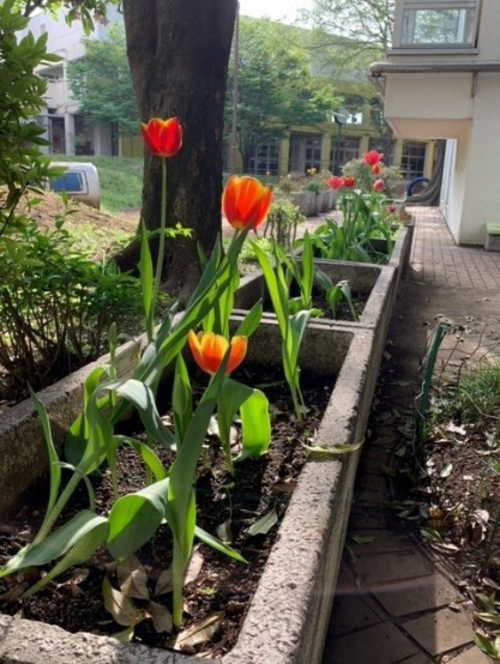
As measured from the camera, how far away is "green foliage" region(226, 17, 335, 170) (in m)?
34.2

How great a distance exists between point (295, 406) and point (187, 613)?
114cm

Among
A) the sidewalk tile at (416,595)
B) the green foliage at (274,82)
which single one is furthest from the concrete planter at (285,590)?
the green foliage at (274,82)

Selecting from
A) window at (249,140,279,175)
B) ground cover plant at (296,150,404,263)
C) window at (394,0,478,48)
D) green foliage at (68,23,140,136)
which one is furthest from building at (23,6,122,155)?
ground cover plant at (296,150,404,263)

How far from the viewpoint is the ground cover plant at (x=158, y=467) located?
124 cm

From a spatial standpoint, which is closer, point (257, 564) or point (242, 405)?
point (257, 564)

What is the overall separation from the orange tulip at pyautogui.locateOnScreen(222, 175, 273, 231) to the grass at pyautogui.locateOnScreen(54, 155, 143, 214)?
13138mm

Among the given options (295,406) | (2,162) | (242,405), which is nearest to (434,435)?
(295,406)

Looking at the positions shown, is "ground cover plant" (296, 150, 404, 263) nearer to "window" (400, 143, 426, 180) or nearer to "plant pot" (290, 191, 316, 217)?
"plant pot" (290, 191, 316, 217)

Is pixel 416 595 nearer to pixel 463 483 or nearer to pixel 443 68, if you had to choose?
pixel 463 483

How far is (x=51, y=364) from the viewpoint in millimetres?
2807

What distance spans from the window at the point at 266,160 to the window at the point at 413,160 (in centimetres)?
833

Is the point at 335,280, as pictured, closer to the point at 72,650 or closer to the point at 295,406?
the point at 295,406

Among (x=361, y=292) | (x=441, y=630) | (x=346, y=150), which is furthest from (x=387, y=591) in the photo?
(x=346, y=150)

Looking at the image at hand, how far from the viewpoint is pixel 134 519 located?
1216 millimetres
